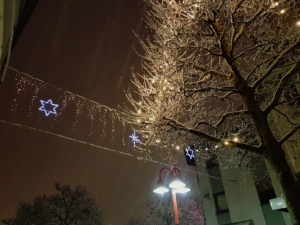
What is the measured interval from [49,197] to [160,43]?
2398cm

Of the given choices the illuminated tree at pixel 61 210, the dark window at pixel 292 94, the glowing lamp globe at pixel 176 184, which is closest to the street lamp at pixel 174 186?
the glowing lamp globe at pixel 176 184

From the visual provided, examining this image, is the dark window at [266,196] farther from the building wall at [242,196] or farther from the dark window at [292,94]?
the dark window at [292,94]

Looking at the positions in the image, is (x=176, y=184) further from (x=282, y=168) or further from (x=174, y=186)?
(x=282, y=168)

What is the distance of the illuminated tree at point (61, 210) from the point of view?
85.4 feet

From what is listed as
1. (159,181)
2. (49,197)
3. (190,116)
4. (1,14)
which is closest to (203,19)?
(190,116)

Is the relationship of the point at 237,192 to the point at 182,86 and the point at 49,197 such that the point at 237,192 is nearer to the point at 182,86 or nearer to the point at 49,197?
the point at 182,86

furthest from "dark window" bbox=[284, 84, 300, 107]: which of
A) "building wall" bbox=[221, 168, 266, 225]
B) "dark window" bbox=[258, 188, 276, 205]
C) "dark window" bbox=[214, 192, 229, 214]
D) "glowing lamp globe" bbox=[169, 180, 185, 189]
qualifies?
"dark window" bbox=[214, 192, 229, 214]

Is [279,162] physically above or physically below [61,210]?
below

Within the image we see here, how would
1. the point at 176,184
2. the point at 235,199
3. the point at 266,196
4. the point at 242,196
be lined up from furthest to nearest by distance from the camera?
the point at 235,199 < the point at 242,196 < the point at 266,196 < the point at 176,184

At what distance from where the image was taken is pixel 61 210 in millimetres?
26500

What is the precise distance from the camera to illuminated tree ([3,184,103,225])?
2602 centimetres

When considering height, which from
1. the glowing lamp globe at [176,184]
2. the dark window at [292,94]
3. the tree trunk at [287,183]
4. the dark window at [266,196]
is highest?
the dark window at [292,94]

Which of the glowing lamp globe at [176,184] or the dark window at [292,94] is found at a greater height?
the dark window at [292,94]

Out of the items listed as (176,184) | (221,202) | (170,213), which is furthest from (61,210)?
(176,184)
